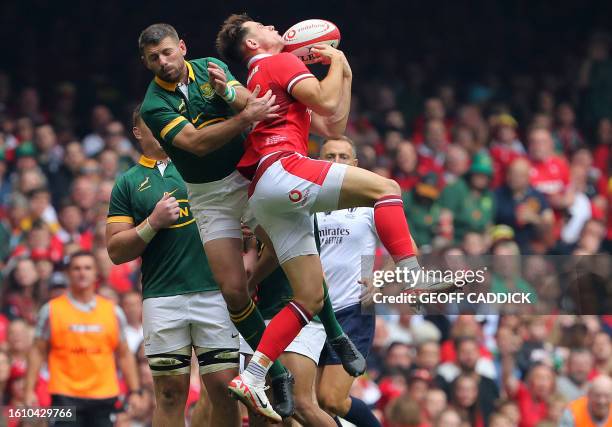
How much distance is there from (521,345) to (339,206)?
612cm

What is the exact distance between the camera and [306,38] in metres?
8.16

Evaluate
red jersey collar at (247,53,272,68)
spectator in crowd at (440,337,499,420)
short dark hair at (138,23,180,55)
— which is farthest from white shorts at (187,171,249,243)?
spectator in crowd at (440,337,499,420)

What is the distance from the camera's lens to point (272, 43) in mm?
7949

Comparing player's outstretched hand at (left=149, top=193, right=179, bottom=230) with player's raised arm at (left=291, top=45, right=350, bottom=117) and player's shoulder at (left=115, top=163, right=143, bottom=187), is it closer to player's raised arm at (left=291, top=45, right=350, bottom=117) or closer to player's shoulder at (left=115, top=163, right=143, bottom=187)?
player's shoulder at (left=115, top=163, right=143, bottom=187)

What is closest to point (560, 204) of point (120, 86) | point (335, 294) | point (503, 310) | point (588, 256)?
point (588, 256)

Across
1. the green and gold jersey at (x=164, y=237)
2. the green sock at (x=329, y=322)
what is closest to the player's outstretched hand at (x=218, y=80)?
the green and gold jersey at (x=164, y=237)

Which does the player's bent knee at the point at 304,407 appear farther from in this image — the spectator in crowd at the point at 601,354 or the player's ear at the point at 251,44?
the spectator in crowd at the point at 601,354

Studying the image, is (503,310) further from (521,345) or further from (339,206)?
(339,206)

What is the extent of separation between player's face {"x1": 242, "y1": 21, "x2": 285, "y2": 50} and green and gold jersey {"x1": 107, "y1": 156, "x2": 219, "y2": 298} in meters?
1.19

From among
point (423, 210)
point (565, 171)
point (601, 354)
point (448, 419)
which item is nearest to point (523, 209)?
point (565, 171)

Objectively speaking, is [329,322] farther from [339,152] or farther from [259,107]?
[339,152]

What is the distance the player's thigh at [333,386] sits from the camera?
927 cm

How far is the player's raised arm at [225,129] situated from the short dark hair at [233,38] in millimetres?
493

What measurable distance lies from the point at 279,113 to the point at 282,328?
4.08 feet
